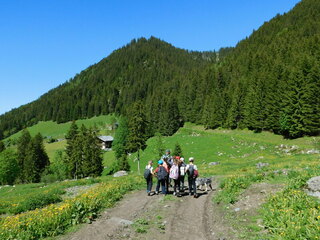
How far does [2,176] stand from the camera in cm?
6562

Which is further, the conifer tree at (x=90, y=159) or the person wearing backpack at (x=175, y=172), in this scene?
the conifer tree at (x=90, y=159)

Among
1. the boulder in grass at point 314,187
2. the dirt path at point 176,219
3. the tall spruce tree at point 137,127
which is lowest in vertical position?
the dirt path at point 176,219

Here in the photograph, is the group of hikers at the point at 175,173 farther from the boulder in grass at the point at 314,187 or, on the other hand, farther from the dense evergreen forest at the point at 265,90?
the dense evergreen forest at the point at 265,90

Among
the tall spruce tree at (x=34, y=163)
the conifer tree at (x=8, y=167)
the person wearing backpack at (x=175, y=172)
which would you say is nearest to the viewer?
the person wearing backpack at (x=175, y=172)

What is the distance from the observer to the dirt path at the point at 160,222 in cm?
932

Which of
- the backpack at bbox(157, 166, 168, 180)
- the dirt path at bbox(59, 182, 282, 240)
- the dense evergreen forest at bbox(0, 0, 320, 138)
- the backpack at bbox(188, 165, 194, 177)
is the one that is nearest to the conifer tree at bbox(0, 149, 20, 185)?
the dense evergreen forest at bbox(0, 0, 320, 138)

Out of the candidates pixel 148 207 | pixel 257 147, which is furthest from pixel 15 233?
pixel 257 147

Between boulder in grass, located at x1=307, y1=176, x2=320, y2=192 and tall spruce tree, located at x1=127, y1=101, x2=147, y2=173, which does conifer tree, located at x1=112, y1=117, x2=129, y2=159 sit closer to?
tall spruce tree, located at x1=127, y1=101, x2=147, y2=173

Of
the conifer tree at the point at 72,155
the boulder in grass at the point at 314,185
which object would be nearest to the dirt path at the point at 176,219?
the boulder in grass at the point at 314,185

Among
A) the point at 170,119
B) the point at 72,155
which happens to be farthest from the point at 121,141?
the point at 170,119

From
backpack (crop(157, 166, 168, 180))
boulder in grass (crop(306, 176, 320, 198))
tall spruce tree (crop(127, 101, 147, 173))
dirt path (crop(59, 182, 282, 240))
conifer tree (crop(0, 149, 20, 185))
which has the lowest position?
conifer tree (crop(0, 149, 20, 185))

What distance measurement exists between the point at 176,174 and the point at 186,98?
99.7 meters

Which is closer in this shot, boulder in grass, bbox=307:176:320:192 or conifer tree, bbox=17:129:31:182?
boulder in grass, bbox=307:176:320:192

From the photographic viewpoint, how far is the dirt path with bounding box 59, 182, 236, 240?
30.6ft
